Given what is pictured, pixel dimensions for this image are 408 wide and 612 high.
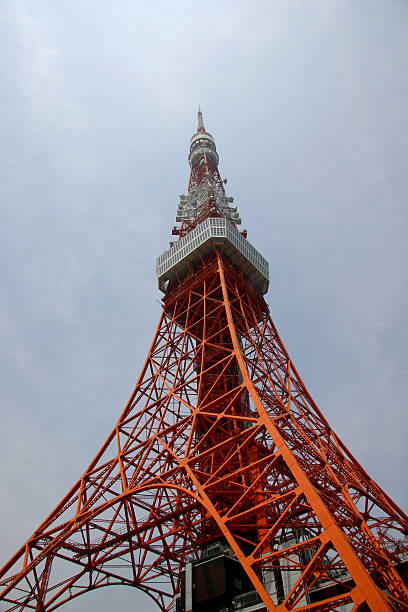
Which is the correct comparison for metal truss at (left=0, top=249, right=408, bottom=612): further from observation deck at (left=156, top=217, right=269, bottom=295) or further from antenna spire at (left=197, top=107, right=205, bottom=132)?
antenna spire at (left=197, top=107, right=205, bottom=132)

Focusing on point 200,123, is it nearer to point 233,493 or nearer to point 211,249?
point 211,249

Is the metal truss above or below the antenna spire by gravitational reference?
below

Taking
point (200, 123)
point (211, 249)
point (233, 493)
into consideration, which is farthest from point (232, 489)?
point (200, 123)

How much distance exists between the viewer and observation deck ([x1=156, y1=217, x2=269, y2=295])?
1158 inches

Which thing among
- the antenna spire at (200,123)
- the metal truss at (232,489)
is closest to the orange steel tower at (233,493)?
the metal truss at (232,489)

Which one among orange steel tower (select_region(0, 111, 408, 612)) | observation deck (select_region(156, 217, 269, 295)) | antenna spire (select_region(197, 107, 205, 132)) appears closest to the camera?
orange steel tower (select_region(0, 111, 408, 612))

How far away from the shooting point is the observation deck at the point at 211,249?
96.5 feet

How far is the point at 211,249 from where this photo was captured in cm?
2956

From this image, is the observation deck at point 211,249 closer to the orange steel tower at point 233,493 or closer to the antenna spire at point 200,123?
the orange steel tower at point 233,493

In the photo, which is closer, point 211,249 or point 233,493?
point 233,493

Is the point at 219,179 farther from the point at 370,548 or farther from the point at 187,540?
the point at 370,548

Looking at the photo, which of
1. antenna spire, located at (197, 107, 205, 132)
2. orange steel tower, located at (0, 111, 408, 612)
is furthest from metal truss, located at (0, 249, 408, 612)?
antenna spire, located at (197, 107, 205, 132)

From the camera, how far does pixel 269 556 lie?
496 inches

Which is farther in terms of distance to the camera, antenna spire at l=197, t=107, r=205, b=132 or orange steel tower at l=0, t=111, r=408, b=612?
antenna spire at l=197, t=107, r=205, b=132
